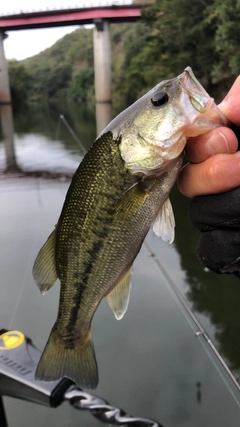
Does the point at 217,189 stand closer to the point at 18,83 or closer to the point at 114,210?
the point at 114,210

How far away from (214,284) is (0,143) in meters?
14.9

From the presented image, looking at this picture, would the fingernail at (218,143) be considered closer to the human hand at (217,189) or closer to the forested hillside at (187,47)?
the human hand at (217,189)

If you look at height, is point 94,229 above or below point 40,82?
above

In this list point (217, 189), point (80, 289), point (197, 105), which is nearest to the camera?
point (197, 105)

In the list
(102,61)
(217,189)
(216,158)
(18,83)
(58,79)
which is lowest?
(58,79)

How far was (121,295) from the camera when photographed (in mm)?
1717

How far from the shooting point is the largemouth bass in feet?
4.73

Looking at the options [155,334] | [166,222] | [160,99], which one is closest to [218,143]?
[160,99]

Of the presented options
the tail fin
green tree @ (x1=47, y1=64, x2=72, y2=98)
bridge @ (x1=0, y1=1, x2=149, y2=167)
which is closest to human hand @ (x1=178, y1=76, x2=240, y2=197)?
the tail fin

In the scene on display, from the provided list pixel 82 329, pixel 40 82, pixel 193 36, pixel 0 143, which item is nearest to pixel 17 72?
pixel 40 82

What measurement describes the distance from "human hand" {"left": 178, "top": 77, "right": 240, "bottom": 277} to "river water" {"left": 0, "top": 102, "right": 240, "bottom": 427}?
65.7 inches

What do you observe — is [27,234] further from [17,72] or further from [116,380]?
[17,72]

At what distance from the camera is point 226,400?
2938 mm

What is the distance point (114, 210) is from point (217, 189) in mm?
436
